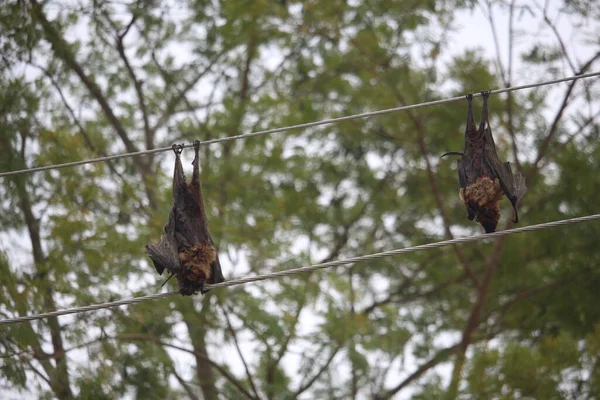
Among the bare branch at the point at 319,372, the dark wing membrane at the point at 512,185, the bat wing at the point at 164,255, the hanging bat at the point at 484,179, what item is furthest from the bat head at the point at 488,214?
the bare branch at the point at 319,372

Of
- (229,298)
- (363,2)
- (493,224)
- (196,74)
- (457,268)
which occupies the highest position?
(196,74)

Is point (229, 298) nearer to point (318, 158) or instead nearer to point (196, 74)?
point (318, 158)

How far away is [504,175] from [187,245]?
2.99m

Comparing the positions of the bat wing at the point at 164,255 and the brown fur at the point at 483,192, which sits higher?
the brown fur at the point at 483,192

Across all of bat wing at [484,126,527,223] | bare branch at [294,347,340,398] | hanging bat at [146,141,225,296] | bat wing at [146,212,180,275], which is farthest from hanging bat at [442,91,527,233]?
bare branch at [294,347,340,398]

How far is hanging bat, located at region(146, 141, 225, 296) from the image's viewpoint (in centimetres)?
770

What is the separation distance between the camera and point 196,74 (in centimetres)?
1681

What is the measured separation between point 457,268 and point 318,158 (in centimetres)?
328

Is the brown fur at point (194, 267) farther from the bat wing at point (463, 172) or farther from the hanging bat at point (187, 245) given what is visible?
the bat wing at point (463, 172)

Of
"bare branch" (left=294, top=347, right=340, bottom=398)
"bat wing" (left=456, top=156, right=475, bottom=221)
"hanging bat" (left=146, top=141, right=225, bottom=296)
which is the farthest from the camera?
"bare branch" (left=294, top=347, right=340, bottom=398)

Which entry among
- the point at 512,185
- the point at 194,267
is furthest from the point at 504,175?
the point at 194,267

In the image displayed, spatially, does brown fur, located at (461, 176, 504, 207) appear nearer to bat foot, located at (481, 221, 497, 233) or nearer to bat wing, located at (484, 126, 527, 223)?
bat wing, located at (484, 126, 527, 223)

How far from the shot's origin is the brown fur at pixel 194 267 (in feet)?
25.4

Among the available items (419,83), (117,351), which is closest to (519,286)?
(419,83)
